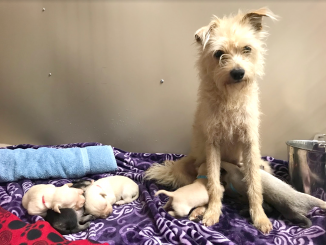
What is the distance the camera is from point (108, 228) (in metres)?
1.46

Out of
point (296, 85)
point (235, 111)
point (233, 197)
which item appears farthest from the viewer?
point (296, 85)

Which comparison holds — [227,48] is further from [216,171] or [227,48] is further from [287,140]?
[287,140]

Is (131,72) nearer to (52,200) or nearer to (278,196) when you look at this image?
(52,200)

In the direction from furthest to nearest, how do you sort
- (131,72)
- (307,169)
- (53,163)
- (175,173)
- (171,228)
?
(131,72)
(53,163)
(175,173)
(307,169)
(171,228)

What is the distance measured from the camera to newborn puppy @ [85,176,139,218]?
60.6 inches

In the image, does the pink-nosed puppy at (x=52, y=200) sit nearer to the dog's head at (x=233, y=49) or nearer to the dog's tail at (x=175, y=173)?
the dog's tail at (x=175, y=173)

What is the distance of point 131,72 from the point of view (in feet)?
8.09

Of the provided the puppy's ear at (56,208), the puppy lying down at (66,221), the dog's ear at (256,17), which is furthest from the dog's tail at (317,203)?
the puppy's ear at (56,208)

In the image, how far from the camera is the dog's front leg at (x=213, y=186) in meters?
1.51

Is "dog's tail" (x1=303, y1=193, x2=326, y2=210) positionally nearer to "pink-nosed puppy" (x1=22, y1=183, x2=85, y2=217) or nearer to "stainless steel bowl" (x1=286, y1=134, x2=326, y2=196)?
"stainless steel bowl" (x1=286, y1=134, x2=326, y2=196)

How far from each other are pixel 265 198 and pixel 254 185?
0.54 ft

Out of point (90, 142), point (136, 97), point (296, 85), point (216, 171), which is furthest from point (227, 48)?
point (90, 142)

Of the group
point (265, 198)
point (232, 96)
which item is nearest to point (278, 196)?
point (265, 198)

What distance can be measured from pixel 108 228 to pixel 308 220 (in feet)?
4.13
